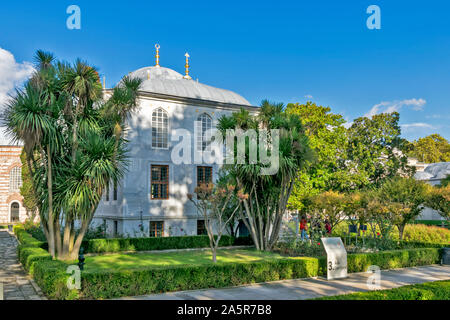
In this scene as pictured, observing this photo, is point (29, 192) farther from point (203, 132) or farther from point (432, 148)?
point (432, 148)

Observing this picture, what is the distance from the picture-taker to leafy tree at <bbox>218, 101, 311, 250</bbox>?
60.6 feet

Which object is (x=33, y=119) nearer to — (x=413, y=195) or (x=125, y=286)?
(x=125, y=286)

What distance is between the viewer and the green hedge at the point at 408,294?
8063 millimetres

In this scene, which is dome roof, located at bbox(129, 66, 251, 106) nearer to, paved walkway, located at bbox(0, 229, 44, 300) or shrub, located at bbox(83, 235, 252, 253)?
shrub, located at bbox(83, 235, 252, 253)

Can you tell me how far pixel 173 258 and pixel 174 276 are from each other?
7041 mm

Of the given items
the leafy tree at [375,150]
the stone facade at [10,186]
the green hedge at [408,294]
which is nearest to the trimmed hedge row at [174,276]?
the green hedge at [408,294]

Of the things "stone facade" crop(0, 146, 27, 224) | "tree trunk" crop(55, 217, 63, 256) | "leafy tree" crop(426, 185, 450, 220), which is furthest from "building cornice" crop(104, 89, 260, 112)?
"stone facade" crop(0, 146, 27, 224)

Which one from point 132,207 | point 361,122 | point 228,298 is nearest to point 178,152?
point 132,207

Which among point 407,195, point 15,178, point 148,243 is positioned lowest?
point 148,243

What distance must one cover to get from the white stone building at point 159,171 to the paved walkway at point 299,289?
12662mm

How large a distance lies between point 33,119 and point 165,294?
317 inches

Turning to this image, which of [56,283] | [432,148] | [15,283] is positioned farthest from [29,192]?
[432,148]

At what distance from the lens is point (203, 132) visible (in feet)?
89.0

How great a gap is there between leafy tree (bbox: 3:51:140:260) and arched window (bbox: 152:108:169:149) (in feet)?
28.5
